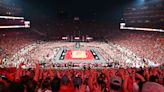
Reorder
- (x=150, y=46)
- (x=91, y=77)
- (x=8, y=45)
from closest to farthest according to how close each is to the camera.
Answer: (x=91, y=77) < (x=150, y=46) < (x=8, y=45)

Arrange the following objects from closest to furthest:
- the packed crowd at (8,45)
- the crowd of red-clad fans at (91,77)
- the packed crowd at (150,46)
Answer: the crowd of red-clad fans at (91,77), the packed crowd at (150,46), the packed crowd at (8,45)

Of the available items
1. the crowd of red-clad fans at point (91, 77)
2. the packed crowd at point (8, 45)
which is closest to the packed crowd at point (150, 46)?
the crowd of red-clad fans at point (91, 77)

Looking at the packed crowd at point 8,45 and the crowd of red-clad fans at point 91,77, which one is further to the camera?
the packed crowd at point 8,45

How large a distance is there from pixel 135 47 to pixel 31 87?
41218mm

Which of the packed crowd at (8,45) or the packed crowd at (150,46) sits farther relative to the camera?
the packed crowd at (8,45)

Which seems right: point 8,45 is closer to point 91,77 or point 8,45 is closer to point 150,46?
point 150,46

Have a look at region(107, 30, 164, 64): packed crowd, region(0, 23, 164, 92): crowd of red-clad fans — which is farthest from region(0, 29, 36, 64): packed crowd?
region(107, 30, 164, 64): packed crowd

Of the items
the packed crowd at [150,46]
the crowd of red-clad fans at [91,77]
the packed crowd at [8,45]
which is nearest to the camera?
the crowd of red-clad fans at [91,77]

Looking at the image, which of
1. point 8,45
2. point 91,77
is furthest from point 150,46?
point 91,77

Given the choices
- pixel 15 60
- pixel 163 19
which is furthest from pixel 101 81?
pixel 163 19

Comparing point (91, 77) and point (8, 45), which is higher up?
point (8, 45)

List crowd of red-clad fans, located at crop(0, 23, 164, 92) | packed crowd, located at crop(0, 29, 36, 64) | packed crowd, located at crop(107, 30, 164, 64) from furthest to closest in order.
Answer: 1. packed crowd, located at crop(0, 29, 36, 64)
2. packed crowd, located at crop(107, 30, 164, 64)
3. crowd of red-clad fans, located at crop(0, 23, 164, 92)

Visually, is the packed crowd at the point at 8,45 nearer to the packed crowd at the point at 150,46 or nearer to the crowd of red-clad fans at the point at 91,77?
the crowd of red-clad fans at the point at 91,77

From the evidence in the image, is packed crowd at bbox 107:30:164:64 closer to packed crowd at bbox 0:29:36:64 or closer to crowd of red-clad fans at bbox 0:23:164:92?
crowd of red-clad fans at bbox 0:23:164:92
